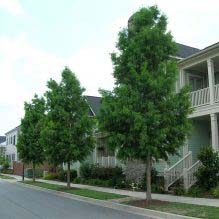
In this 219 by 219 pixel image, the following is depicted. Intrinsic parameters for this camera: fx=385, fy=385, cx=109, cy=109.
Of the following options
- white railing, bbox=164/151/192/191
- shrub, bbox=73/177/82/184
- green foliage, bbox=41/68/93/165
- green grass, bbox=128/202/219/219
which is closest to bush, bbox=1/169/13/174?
shrub, bbox=73/177/82/184

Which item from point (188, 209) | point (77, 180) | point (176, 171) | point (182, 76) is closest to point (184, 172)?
point (176, 171)

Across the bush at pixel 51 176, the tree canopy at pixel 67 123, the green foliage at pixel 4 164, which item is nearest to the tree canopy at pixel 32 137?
the bush at pixel 51 176

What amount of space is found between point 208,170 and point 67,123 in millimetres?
10285

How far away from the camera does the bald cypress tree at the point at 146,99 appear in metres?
15.2

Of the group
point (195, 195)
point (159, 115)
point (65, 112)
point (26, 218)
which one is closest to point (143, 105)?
point (159, 115)

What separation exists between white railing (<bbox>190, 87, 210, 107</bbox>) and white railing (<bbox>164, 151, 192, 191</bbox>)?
8.96 ft

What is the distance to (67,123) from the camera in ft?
80.8

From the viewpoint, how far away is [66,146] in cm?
2389

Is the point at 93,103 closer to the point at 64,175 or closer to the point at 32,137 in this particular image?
the point at 32,137

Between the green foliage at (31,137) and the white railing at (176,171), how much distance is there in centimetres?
1683

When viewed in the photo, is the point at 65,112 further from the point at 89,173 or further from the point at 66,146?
the point at 89,173

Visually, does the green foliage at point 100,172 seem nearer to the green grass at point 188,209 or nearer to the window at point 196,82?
the window at point 196,82

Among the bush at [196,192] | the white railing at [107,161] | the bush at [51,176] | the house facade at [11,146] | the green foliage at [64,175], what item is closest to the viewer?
the bush at [196,192]

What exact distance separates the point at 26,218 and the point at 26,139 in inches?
915
